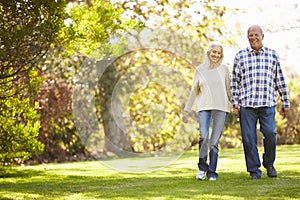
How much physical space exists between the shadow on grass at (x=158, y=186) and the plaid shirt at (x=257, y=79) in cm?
73

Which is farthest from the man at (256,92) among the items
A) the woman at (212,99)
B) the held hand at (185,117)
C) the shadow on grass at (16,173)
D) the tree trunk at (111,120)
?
the tree trunk at (111,120)

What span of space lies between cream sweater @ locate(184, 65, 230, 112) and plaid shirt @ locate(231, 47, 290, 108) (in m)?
0.09

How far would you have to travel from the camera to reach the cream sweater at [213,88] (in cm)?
544

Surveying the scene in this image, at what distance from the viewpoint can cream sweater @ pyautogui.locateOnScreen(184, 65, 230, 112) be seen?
5441 mm

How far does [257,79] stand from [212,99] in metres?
0.46

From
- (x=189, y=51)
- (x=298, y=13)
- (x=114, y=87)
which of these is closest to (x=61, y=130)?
(x=114, y=87)

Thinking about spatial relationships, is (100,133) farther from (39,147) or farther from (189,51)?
(189,51)

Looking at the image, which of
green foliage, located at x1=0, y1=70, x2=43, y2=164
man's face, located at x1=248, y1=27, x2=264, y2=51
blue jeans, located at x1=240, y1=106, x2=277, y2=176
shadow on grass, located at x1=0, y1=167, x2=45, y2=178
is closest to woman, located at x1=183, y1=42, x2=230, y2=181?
blue jeans, located at x1=240, y1=106, x2=277, y2=176

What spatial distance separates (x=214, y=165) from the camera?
5.50 m

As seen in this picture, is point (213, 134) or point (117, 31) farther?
point (117, 31)

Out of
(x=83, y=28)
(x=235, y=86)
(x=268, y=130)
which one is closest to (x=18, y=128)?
(x=83, y=28)

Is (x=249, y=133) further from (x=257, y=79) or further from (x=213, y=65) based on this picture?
(x=213, y=65)

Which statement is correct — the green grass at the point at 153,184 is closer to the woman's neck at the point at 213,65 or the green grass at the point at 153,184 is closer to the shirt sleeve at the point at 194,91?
the shirt sleeve at the point at 194,91

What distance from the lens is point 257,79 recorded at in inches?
209
